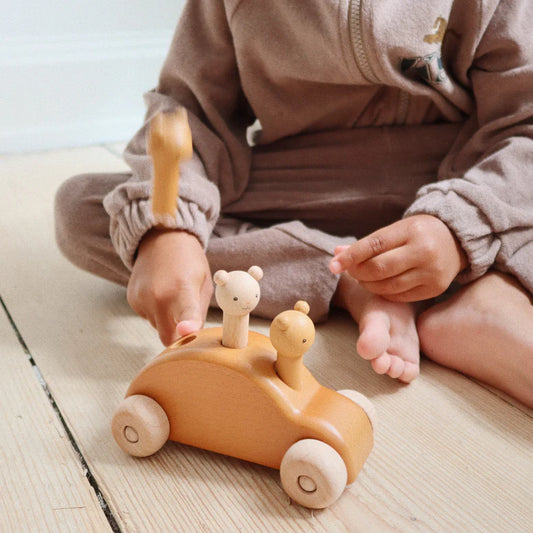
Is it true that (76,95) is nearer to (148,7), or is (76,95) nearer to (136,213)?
(148,7)

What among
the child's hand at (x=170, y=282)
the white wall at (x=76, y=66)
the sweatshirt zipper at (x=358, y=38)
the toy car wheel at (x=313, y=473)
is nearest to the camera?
the toy car wheel at (x=313, y=473)

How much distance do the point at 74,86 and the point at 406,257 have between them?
1.14m

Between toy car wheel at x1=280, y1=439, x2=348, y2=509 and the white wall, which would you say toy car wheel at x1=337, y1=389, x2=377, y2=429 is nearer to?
toy car wheel at x1=280, y1=439, x2=348, y2=509

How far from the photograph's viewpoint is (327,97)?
0.82 metres

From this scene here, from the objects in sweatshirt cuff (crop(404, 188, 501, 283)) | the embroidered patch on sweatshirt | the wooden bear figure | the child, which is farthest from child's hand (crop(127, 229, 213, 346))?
the embroidered patch on sweatshirt

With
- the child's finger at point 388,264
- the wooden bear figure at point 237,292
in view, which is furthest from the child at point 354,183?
the wooden bear figure at point 237,292

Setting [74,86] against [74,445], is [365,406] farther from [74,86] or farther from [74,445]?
[74,86]

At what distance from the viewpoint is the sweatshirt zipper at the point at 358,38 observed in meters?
0.70

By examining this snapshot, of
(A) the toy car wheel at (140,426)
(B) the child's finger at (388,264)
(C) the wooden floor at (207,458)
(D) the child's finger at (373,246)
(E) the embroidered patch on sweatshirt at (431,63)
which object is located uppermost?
(E) the embroidered patch on sweatshirt at (431,63)

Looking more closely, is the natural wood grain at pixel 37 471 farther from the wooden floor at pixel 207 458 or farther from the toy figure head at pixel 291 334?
the toy figure head at pixel 291 334

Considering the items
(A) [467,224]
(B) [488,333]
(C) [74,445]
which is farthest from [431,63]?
(C) [74,445]

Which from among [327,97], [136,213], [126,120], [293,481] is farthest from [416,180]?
[126,120]

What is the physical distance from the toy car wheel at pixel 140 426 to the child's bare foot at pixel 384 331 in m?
0.20

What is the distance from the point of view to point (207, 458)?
19.6 inches
